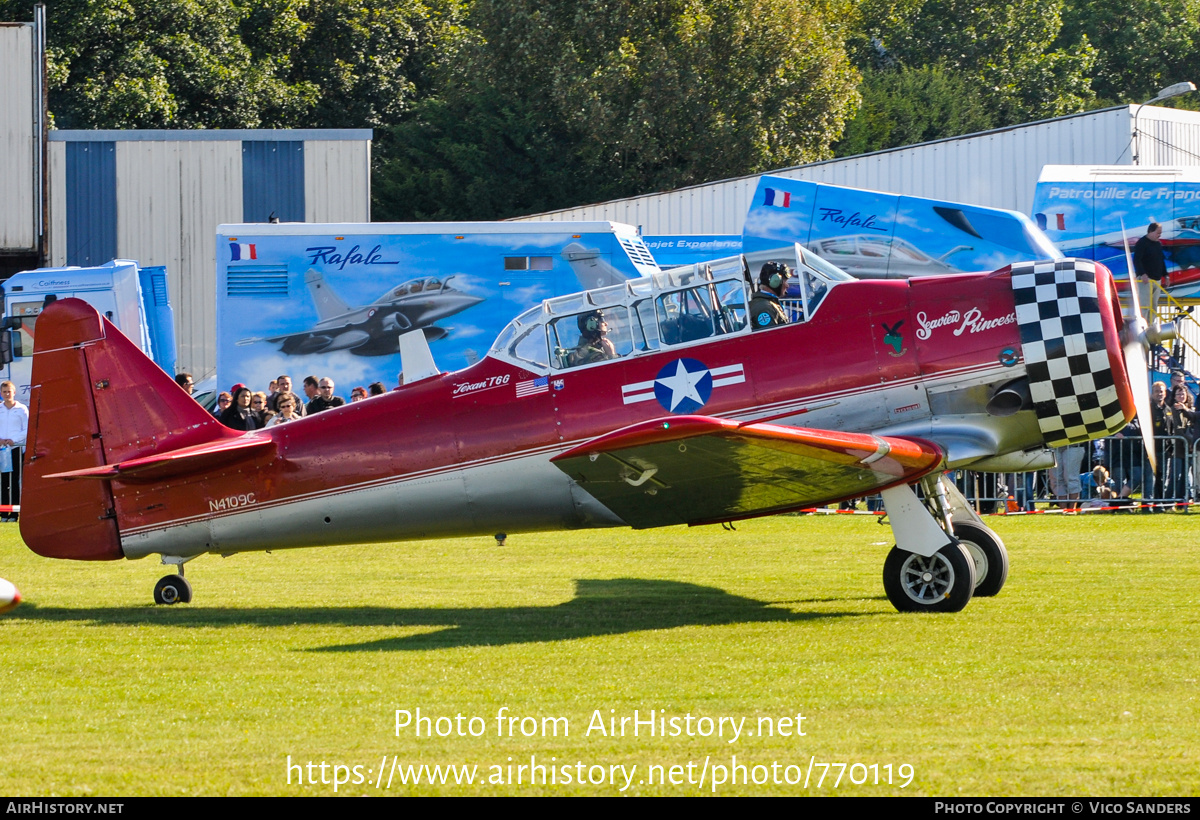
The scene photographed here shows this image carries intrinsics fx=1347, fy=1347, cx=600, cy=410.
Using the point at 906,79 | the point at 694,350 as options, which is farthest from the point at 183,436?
the point at 906,79

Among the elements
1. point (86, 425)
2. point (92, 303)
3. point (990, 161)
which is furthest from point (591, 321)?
point (990, 161)

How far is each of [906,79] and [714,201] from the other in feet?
73.4

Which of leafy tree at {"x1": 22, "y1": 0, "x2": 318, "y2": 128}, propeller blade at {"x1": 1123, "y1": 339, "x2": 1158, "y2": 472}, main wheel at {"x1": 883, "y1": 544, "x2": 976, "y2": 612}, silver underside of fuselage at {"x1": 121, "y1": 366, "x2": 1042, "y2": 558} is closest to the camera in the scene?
main wheel at {"x1": 883, "y1": 544, "x2": 976, "y2": 612}

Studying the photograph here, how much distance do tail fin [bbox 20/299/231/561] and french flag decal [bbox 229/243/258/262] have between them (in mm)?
8413

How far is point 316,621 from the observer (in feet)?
30.8

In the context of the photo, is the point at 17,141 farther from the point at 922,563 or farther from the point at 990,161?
the point at 922,563

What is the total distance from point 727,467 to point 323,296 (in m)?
11.5

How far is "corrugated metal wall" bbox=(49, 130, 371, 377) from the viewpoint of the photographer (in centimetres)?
2670

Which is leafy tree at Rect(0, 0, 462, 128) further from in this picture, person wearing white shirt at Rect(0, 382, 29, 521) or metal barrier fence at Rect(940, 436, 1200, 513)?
metal barrier fence at Rect(940, 436, 1200, 513)

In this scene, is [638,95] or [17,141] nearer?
[17,141]

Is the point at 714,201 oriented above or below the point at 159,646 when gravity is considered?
above

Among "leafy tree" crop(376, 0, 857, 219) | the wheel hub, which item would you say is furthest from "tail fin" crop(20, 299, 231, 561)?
"leafy tree" crop(376, 0, 857, 219)

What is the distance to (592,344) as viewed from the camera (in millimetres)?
9508

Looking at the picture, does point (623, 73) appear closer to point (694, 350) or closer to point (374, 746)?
point (694, 350)
